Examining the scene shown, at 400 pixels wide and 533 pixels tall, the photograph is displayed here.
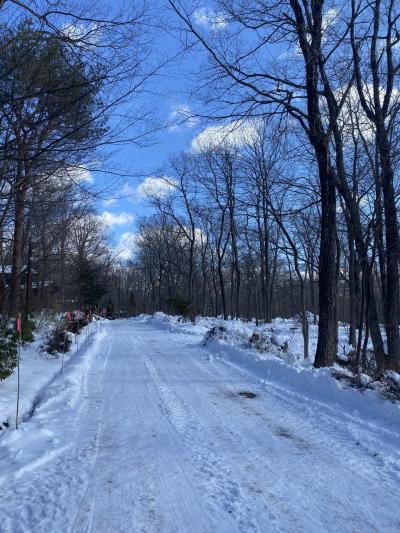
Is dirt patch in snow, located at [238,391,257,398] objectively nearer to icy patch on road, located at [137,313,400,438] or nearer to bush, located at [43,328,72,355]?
icy patch on road, located at [137,313,400,438]

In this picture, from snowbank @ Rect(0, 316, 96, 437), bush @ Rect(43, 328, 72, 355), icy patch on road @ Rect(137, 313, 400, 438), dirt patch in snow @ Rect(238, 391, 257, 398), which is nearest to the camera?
icy patch on road @ Rect(137, 313, 400, 438)

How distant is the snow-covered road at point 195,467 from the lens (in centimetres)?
381

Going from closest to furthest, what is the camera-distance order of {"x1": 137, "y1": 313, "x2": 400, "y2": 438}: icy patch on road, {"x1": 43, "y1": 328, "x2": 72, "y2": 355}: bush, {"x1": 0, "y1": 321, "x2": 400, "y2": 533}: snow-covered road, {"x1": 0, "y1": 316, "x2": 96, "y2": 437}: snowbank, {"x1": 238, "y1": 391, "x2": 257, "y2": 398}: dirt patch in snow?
1. {"x1": 0, "y1": 321, "x2": 400, "y2": 533}: snow-covered road
2. {"x1": 137, "y1": 313, "x2": 400, "y2": 438}: icy patch on road
3. {"x1": 0, "y1": 316, "x2": 96, "y2": 437}: snowbank
4. {"x1": 238, "y1": 391, "x2": 257, "y2": 398}: dirt patch in snow
5. {"x1": 43, "y1": 328, "x2": 72, "y2": 355}: bush

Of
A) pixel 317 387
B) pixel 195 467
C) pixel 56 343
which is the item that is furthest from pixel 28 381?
pixel 195 467

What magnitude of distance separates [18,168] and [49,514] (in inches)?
213

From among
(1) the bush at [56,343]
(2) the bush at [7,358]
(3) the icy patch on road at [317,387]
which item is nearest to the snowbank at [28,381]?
(1) the bush at [56,343]

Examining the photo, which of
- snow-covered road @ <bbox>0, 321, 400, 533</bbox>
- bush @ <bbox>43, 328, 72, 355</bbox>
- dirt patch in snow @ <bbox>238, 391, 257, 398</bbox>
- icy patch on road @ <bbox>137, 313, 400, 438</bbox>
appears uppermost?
bush @ <bbox>43, 328, 72, 355</bbox>

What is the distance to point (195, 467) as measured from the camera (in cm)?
493

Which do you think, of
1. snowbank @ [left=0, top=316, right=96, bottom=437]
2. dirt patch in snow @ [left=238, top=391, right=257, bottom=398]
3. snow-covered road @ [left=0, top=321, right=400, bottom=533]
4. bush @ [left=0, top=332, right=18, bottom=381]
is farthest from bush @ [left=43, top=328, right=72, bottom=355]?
dirt patch in snow @ [left=238, top=391, right=257, bottom=398]

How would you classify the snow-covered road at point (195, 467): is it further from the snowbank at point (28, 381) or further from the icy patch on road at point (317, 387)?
the snowbank at point (28, 381)

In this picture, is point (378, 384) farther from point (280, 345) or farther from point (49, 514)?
point (280, 345)

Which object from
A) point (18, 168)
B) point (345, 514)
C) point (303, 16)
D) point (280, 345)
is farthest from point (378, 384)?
point (280, 345)

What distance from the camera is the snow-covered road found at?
381cm

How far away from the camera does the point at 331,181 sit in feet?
39.5
